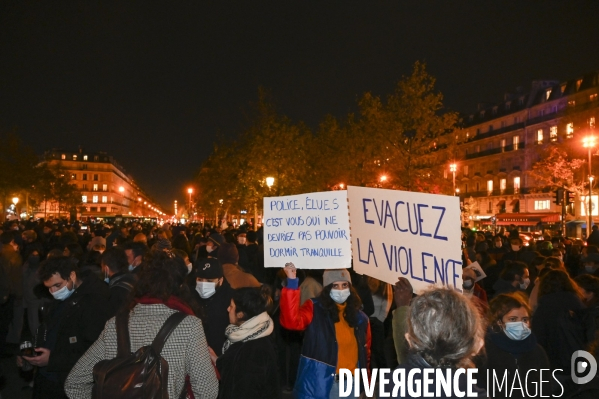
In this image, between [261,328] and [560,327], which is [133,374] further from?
[560,327]

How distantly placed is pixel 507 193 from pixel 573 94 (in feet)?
46.2

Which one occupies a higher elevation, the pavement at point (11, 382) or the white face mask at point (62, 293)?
the white face mask at point (62, 293)

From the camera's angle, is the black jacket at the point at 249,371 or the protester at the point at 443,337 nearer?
→ the protester at the point at 443,337

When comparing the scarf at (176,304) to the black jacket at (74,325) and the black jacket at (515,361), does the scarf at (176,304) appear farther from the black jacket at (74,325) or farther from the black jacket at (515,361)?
the black jacket at (515,361)

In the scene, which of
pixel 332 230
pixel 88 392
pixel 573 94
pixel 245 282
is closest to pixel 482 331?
pixel 88 392

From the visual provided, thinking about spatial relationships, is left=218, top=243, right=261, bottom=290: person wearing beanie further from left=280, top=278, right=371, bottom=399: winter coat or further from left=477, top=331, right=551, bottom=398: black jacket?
left=477, top=331, right=551, bottom=398: black jacket

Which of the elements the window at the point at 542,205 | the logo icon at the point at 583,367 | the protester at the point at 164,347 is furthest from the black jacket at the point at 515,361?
the window at the point at 542,205

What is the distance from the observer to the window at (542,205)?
2378 inches

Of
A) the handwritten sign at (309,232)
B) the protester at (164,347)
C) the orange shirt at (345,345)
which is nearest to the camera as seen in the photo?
the protester at (164,347)

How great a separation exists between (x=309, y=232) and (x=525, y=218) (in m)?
59.6

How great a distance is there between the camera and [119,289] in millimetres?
5227

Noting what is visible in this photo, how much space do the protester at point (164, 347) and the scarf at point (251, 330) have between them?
1.49 feet

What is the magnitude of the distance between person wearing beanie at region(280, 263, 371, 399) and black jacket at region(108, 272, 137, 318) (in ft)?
4.68

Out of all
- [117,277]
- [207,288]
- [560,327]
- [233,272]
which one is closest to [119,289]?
[117,277]
